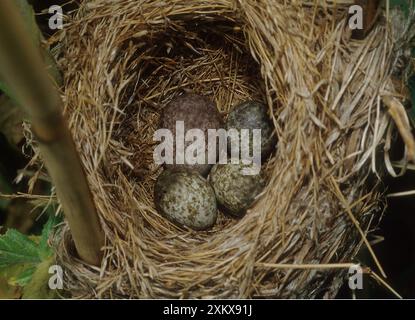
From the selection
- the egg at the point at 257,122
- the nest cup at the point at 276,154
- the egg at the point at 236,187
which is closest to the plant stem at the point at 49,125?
the nest cup at the point at 276,154

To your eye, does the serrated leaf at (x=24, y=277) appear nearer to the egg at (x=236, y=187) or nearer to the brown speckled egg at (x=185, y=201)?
the brown speckled egg at (x=185, y=201)

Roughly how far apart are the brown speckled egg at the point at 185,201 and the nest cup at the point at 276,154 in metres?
0.06

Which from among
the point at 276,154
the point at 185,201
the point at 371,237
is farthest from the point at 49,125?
the point at 371,237

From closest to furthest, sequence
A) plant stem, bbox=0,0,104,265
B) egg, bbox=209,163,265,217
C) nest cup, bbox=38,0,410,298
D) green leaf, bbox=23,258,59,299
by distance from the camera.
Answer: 1. plant stem, bbox=0,0,104,265
2. nest cup, bbox=38,0,410,298
3. green leaf, bbox=23,258,59,299
4. egg, bbox=209,163,265,217

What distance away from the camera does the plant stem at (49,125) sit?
0.82 m

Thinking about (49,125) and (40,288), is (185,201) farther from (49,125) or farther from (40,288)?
(49,125)

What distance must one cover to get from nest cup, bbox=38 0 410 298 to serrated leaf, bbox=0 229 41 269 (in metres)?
0.14

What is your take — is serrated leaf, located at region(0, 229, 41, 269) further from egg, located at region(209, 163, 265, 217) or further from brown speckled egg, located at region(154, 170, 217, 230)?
egg, located at region(209, 163, 265, 217)

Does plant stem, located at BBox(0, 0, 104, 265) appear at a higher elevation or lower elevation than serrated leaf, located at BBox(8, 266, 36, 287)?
higher

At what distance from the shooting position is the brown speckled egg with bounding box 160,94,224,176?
1.67 m

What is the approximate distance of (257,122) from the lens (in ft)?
5.34

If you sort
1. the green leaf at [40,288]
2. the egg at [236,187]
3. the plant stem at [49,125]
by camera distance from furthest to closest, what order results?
1. the egg at [236,187]
2. the green leaf at [40,288]
3. the plant stem at [49,125]

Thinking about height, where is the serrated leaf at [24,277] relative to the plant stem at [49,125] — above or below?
below

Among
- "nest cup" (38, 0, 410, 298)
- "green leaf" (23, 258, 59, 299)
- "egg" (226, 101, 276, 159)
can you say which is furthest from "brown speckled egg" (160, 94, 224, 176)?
"green leaf" (23, 258, 59, 299)
